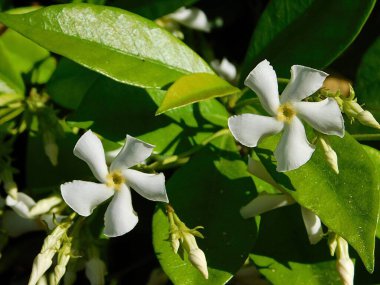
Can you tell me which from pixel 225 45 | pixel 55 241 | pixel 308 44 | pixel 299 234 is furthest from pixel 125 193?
pixel 225 45

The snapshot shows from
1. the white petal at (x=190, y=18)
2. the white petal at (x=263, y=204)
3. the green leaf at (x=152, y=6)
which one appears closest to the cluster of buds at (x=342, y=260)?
the white petal at (x=263, y=204)

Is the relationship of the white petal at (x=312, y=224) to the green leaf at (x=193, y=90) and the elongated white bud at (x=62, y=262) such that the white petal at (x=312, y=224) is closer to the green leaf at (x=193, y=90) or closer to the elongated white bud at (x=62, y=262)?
the green leaf at (x=193, y=90)

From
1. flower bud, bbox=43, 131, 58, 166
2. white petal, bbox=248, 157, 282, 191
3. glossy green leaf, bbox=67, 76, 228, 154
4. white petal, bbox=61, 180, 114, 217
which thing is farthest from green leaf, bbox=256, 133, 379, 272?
flower bud, bbox=43, 131, 58, 166

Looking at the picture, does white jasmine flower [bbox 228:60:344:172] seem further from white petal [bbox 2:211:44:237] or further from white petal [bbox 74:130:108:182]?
white petal [bbox 2:211:44:237]

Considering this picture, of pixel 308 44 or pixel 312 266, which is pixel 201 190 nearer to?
pixel 312 266

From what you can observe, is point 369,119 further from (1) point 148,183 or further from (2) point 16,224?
(2) point 16,224

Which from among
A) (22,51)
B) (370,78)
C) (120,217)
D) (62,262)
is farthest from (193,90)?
(22,51)
